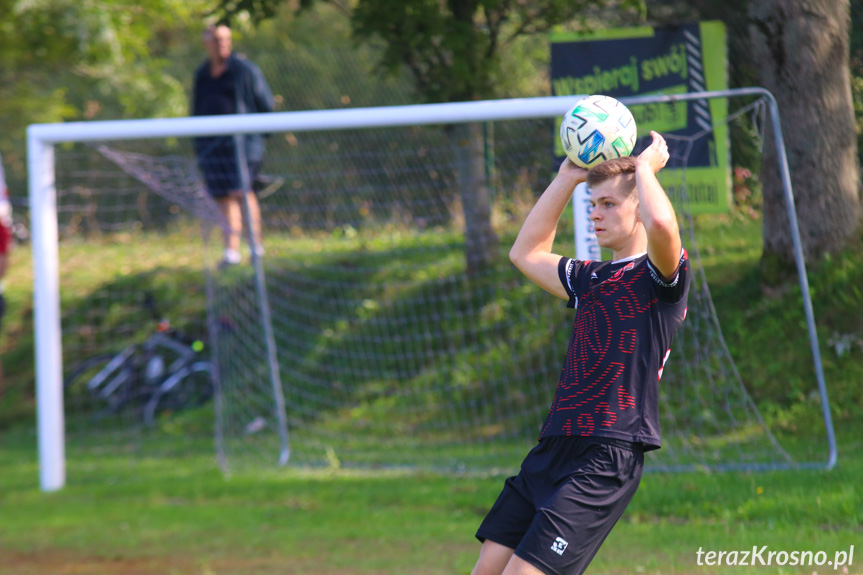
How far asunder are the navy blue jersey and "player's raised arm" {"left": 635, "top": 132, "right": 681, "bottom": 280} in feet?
0.22

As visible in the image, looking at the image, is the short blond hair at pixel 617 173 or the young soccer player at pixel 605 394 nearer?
the young soccer player at pixel 605 394

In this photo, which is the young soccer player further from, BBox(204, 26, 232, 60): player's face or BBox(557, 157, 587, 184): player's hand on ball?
BBox(204, 26, 232, 60): player's face

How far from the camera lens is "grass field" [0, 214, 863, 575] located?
4.50m

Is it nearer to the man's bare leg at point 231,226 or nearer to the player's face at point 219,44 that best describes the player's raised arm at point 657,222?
the man's bare leg at point 231,226

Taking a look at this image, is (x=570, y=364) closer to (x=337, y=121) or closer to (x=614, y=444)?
(x=614, y=444)

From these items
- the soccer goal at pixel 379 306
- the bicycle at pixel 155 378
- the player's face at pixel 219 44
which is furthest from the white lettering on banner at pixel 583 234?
the bicycle at pixel 155 378

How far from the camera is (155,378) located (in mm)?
9344

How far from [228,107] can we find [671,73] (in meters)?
4.15

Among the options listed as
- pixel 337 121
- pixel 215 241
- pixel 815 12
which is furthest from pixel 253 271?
pixel 815 12

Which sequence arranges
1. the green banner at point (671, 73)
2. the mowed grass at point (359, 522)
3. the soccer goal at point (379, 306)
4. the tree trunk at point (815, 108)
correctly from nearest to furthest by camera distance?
the mowed grass at point (359, 522) → the soccer goal at point (379, 306) → the tree trunk at point (815, 108) → the green banner at point (671, 73)

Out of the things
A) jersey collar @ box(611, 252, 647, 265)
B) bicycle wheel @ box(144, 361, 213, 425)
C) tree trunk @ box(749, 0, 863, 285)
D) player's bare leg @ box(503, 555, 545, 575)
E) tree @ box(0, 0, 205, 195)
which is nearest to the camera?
player's bare leg @ box(503, 555, 545, 575)

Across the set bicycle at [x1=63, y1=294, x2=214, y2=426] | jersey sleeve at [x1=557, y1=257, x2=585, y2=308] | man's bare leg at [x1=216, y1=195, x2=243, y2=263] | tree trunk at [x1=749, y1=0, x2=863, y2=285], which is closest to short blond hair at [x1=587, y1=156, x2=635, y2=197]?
jersey sleeve at [x1=557, y1=257, x2=585, y2=308]

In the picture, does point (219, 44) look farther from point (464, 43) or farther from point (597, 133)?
point (597, 133)

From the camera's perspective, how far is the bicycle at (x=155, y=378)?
9.24 metres
